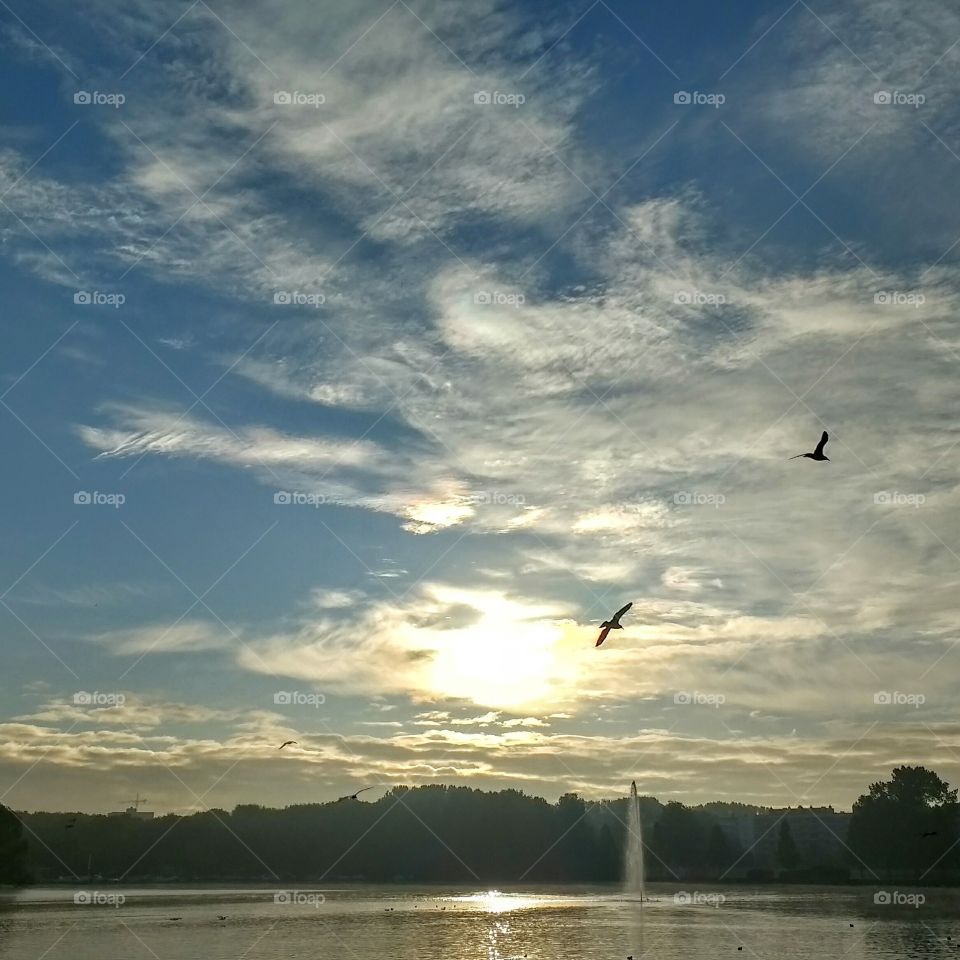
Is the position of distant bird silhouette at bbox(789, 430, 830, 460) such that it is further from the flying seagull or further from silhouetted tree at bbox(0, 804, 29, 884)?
silhouetted tree at bbox(0, 804, 29, 884)

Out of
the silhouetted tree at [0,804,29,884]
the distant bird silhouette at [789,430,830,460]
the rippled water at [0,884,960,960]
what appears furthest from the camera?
the silhouetted tree at [0,804,29,884]

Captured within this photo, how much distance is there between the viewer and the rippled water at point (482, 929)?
251 ft

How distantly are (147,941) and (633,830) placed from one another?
366 feet

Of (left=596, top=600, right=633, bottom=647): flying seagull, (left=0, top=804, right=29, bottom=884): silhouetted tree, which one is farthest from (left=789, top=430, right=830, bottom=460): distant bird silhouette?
(left=0, top=804, right=29, bottom=884): silhouetted tree

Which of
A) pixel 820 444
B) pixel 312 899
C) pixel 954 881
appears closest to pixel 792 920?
pixel 820 444

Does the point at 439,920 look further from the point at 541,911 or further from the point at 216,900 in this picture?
the point at 216,900

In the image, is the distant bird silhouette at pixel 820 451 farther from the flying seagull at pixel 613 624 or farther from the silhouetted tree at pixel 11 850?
the silhouetted tree at pixel 11 850

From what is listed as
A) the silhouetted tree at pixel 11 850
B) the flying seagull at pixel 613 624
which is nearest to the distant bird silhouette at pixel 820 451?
the flying seagull at pixel 613 624

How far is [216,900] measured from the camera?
15850 centimetres

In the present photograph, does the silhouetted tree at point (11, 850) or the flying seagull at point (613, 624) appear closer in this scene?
the flying seagull at point (613, 624)

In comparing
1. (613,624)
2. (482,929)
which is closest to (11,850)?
(482,929)

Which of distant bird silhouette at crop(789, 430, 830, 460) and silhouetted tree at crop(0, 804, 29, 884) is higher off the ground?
distant bird silhouette at crop(789, 430, 830, 460)

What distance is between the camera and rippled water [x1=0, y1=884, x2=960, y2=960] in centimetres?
7638

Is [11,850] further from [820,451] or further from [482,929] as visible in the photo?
[820,451]
